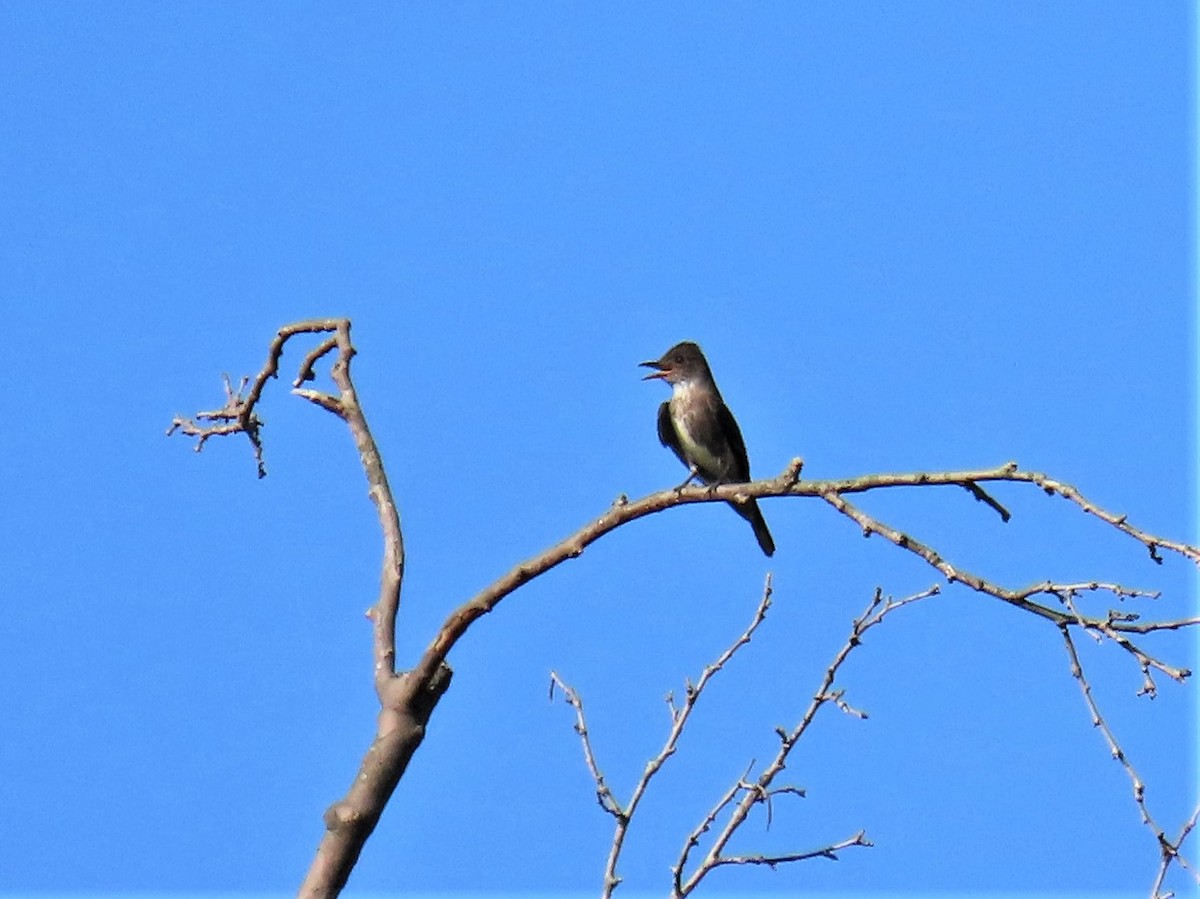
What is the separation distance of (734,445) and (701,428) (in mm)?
271

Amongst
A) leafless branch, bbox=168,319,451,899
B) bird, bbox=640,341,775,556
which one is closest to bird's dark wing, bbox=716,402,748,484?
bird, bbox=640,341,775,556

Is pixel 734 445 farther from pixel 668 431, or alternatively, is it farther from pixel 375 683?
pixel 375 683

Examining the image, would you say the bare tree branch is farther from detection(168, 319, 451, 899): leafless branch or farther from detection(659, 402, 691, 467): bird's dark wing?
detection(659, 402, 691, 467): bird's dark wing

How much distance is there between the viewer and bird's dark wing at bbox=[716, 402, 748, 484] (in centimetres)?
1151

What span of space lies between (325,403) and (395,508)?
559 millimetres

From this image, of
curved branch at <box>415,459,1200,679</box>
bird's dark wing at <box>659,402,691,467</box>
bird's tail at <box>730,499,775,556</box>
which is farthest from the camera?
bird's dark wing at <box>659,402,691,467</box>

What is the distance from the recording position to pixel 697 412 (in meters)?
11.5

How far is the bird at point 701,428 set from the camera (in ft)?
37.4

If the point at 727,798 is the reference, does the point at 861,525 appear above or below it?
above

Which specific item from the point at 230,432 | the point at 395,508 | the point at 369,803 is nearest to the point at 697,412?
the point at 230,432

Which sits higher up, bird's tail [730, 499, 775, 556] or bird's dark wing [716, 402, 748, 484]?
bird's dark wing [716, 402, 748, 484]

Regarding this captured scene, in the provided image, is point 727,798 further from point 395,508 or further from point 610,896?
point 395,508

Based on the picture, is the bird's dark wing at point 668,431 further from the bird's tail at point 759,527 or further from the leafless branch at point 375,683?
the leafless branch at point 375,683

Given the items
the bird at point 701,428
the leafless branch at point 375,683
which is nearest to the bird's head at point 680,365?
the bird at point 701,428
